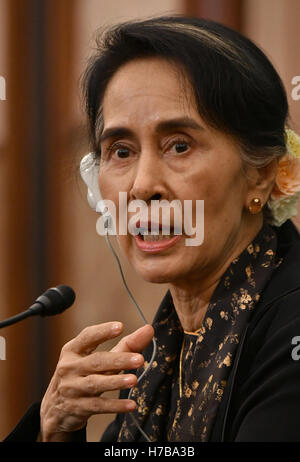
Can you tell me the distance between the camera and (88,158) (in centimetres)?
132

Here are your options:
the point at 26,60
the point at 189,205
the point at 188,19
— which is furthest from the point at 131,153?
the point at 26,60

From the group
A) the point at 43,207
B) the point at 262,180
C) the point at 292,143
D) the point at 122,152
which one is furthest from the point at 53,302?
the point at 43,207

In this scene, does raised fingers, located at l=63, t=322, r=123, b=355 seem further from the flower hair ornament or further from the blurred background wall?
the blurred background wall

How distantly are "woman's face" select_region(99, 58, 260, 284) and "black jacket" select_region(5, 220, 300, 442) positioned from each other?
13 cm

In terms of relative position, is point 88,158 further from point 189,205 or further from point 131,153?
point 189,205

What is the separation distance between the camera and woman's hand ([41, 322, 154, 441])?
0.92 metres

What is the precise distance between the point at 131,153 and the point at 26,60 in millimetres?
1547

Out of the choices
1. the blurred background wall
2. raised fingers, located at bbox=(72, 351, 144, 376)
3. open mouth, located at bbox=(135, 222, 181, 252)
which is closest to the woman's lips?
open mouth, located at bbox=(135, 222, 181, 252)

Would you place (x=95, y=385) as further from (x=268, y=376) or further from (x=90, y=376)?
(x=268, y=376)

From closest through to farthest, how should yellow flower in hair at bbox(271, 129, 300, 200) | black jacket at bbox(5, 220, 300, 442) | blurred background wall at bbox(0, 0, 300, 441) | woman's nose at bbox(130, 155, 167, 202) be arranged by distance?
black jacket at bbox(5, 220, 300, 442) → woman's nose at bbox(130, 155, 167, 202) → yellow flower in hair at bbox(271, 129, 300, 200) → blurred background wall at bbox(0, 0, 300, 441)

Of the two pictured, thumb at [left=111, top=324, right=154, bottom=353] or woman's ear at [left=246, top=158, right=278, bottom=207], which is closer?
thumb at [left=111, top=324, right=154, bottom=353]

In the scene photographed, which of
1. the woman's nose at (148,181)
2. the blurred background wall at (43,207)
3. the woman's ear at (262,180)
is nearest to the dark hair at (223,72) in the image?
the woman's ear at (262,180)
